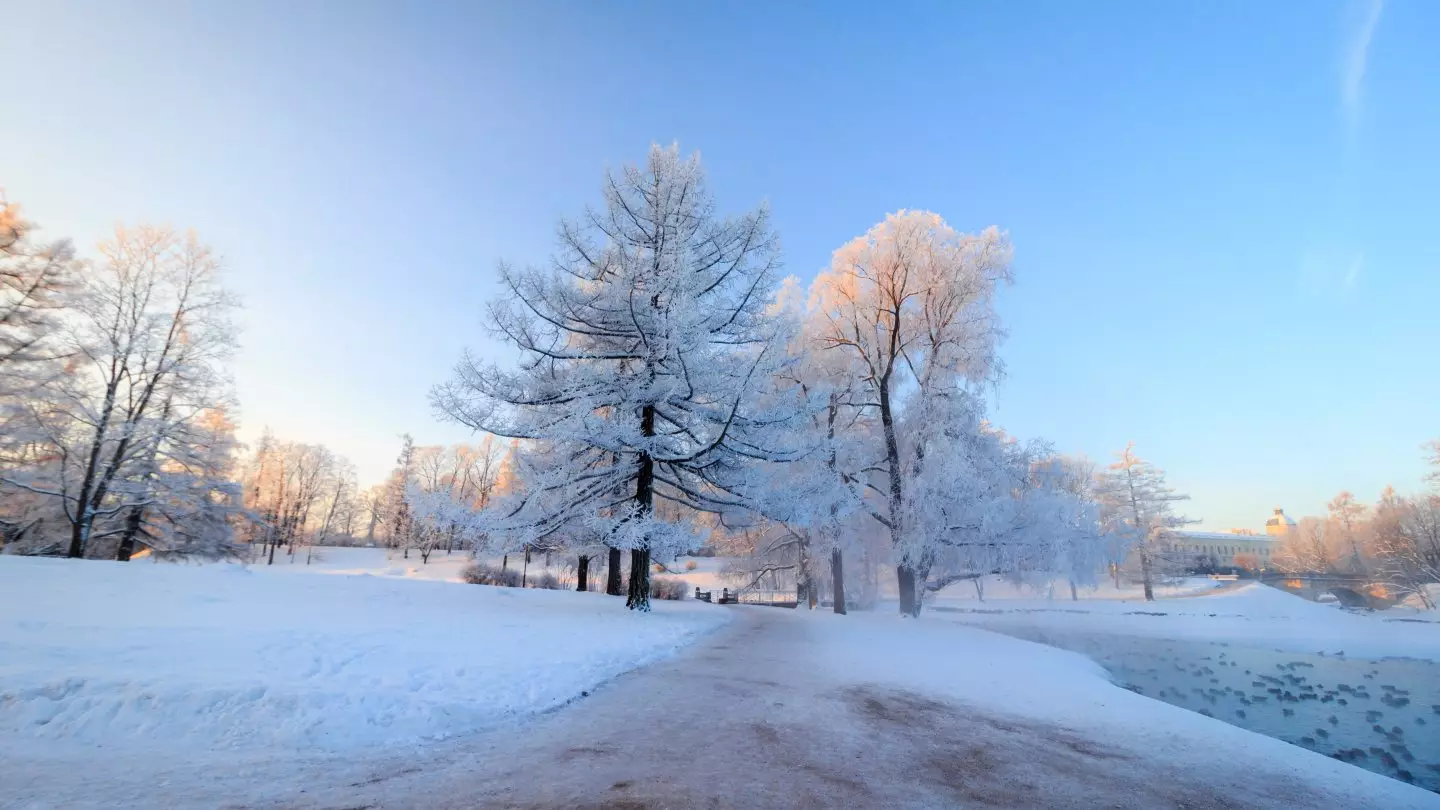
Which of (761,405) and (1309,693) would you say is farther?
(761,405)

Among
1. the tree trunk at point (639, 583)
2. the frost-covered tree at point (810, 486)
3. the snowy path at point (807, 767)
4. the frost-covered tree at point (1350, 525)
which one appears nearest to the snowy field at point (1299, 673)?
the snowy path at point (807, 767)

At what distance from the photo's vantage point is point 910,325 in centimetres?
1845

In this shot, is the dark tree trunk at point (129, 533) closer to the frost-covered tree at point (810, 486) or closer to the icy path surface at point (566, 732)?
the icy path surface at point (566, 732)

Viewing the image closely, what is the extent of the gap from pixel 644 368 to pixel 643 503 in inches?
118

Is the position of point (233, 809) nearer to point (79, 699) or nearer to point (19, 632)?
point (79, 699)

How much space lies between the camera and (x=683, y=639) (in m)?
9.98

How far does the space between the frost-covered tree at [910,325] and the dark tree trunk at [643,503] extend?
7580mm

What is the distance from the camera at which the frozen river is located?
6.02 meters

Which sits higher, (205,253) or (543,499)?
(205,253)

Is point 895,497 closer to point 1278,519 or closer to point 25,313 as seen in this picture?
point 25,313

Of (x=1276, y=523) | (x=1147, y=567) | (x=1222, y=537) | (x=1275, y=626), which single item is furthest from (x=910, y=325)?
(x=1276, y=523)

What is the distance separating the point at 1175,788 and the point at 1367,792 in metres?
1.47

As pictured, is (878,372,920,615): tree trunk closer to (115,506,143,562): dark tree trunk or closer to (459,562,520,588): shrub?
(459,562,520,588): shrub

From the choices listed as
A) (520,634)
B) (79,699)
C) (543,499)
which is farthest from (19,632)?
(543,499)
